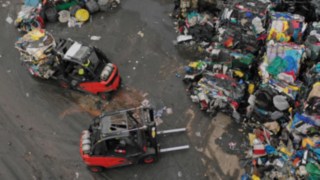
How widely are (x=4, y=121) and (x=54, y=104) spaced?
6.34 ft

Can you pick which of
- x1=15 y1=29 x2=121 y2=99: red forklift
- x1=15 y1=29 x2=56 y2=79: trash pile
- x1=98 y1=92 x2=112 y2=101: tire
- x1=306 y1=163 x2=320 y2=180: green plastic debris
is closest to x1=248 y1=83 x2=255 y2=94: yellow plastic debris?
x1=306 y1=163 x2=320 y2=180: green plastic debris

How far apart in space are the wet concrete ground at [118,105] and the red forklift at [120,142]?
0.65m

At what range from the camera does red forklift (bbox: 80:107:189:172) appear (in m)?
11.1

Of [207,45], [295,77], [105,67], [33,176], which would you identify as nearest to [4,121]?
[33,176]

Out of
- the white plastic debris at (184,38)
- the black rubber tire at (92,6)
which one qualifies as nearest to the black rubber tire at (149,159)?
the white plastic debris at (184,38)

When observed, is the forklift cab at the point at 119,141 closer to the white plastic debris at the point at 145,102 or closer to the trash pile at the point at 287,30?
the white plastic debris at the point at 145,102

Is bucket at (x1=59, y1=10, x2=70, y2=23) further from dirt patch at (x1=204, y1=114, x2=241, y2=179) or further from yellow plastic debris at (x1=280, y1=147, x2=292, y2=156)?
yellow plastic debris at (x1=280, y1=147, x2=292, y2=156)

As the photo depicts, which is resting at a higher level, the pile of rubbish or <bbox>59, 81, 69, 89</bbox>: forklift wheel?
the pile of rubbish

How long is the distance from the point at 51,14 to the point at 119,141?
8.30m

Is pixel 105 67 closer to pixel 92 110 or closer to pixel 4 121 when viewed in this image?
pixel 92 110

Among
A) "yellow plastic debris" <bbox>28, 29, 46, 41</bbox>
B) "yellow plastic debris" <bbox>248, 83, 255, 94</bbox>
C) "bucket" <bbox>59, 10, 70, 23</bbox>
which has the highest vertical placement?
"yellow plastic debris" <bbox>28, 29, 46, 41</bbox>

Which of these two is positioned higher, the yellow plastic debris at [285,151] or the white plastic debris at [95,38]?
the white plastic debris at [95,38]

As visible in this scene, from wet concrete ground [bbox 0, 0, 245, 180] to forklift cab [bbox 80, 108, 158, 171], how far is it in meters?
0.70

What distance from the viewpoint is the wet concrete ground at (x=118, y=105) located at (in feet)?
39.7
